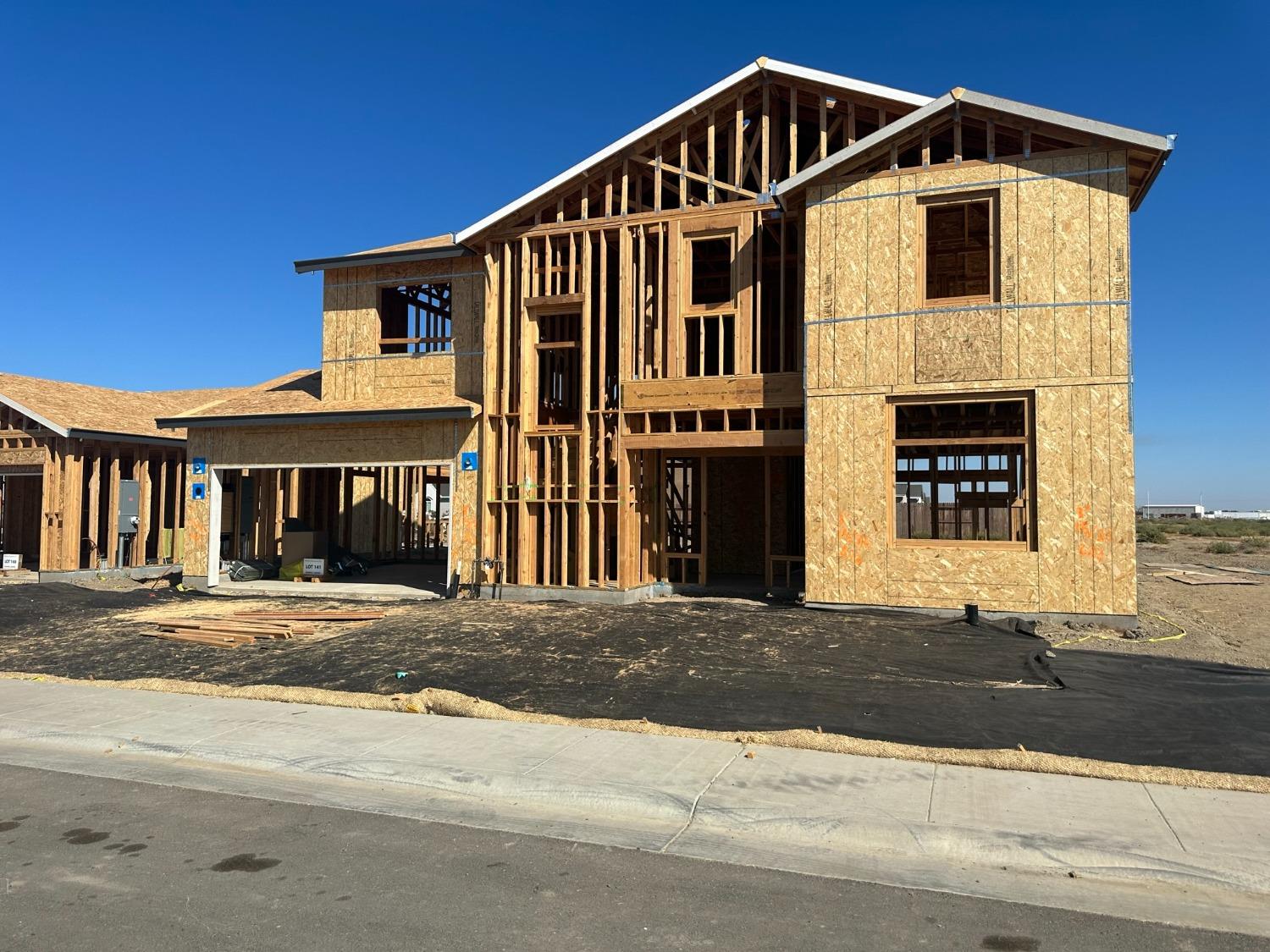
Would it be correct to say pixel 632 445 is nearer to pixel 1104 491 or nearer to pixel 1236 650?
pixel 1104 491

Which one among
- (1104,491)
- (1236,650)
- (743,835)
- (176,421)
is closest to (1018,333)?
(1104,491)

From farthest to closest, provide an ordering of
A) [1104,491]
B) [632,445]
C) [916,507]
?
[916,507], [632,445], [1104,491]

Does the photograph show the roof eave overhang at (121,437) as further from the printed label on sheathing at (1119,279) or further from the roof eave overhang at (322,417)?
the printed label on sheathing at (1119,279)

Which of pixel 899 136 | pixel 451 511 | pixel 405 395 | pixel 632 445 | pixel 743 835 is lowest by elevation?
pixel 743 835

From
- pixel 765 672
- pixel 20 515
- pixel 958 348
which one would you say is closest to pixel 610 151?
pixel 958 348

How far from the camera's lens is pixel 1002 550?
13484mm

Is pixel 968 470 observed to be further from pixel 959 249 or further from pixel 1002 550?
pixel 1002 550

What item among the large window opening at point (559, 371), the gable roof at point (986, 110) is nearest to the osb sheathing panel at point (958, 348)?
the gable roof at point (986, 110)

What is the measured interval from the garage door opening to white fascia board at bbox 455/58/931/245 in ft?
17.9

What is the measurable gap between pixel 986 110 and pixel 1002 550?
7120 millimetres

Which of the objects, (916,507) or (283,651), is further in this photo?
(916,507)

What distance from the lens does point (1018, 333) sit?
44.2ft

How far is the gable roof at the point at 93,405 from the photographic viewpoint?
21.8 metres

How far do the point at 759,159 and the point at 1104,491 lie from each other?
8.93m
